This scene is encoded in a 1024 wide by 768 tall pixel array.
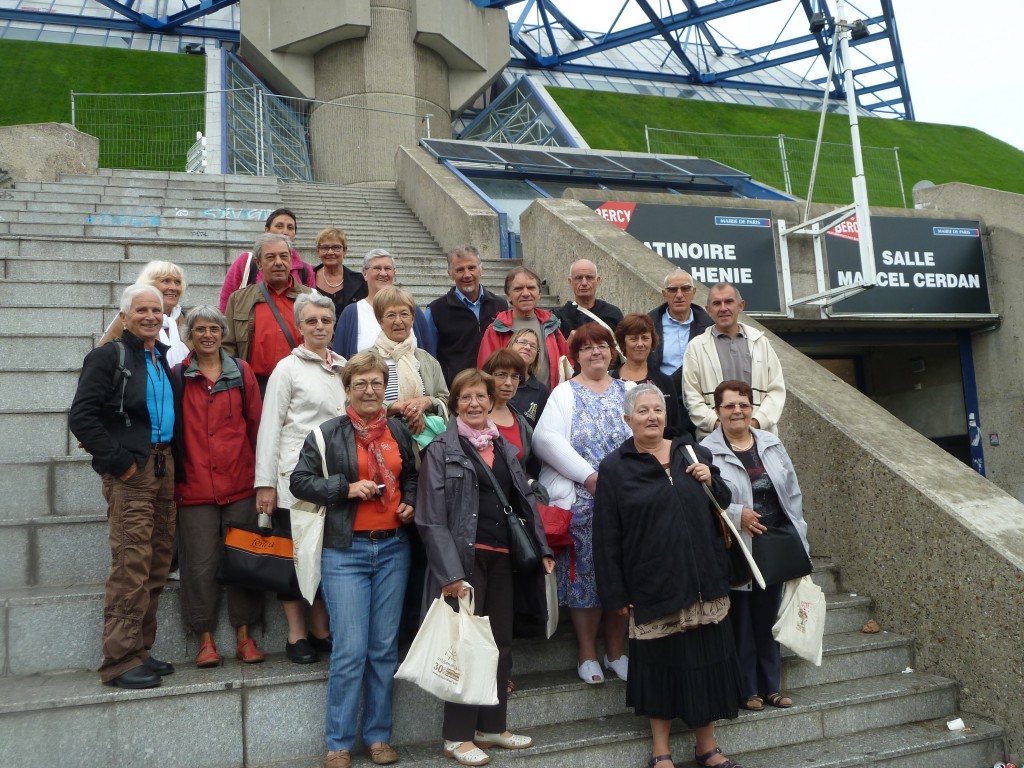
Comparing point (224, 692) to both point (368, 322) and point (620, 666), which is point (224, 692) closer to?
point (620, 666)

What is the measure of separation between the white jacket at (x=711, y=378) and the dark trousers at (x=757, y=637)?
3.57 ft

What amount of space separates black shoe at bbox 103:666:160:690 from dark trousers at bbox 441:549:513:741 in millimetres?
1276

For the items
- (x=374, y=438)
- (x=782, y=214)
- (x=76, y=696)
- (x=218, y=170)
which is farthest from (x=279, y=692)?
(x=218, y=170)

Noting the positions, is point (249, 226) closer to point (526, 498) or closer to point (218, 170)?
point (218, 170)

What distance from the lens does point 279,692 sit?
3.97m

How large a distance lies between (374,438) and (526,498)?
2.55 ft

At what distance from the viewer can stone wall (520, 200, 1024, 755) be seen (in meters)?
4.61

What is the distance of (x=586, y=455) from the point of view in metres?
4.71

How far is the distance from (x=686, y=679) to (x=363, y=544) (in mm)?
1590

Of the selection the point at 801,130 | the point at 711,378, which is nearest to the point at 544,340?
the point at 711,378

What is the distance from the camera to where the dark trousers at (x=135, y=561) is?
3.89 meters

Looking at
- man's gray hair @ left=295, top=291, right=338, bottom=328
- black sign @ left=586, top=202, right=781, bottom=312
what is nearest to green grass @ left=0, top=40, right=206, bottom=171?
black sign @ left=586, top=202, right=781, bottom=312

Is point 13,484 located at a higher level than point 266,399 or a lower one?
lower

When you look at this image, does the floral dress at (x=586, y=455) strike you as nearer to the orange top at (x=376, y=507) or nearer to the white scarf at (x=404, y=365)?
the white scarf at (x=404, y=365)
